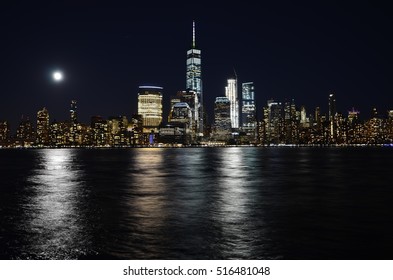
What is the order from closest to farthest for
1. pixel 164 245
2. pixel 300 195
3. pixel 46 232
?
pixel 164 245
pixel 46 232
pixel 300 195

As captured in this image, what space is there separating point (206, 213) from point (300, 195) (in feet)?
40.1

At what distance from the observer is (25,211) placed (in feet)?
82.1

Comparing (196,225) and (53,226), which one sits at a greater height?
(53,226)

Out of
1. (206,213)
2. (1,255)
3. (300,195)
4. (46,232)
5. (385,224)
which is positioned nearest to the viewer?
(1,255)

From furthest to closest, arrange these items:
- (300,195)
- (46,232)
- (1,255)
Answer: (300,195), (46,232), (1,255)

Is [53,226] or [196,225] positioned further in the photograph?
[196,225]

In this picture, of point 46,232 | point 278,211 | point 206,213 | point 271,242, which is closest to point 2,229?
point 46,232

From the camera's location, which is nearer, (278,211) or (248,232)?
(248,232)

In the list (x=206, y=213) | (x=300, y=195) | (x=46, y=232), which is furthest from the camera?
(x=300, y=195)

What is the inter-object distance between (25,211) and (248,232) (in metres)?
14.3

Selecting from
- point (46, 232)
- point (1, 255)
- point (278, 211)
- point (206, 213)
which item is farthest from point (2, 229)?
point (278, 211)
